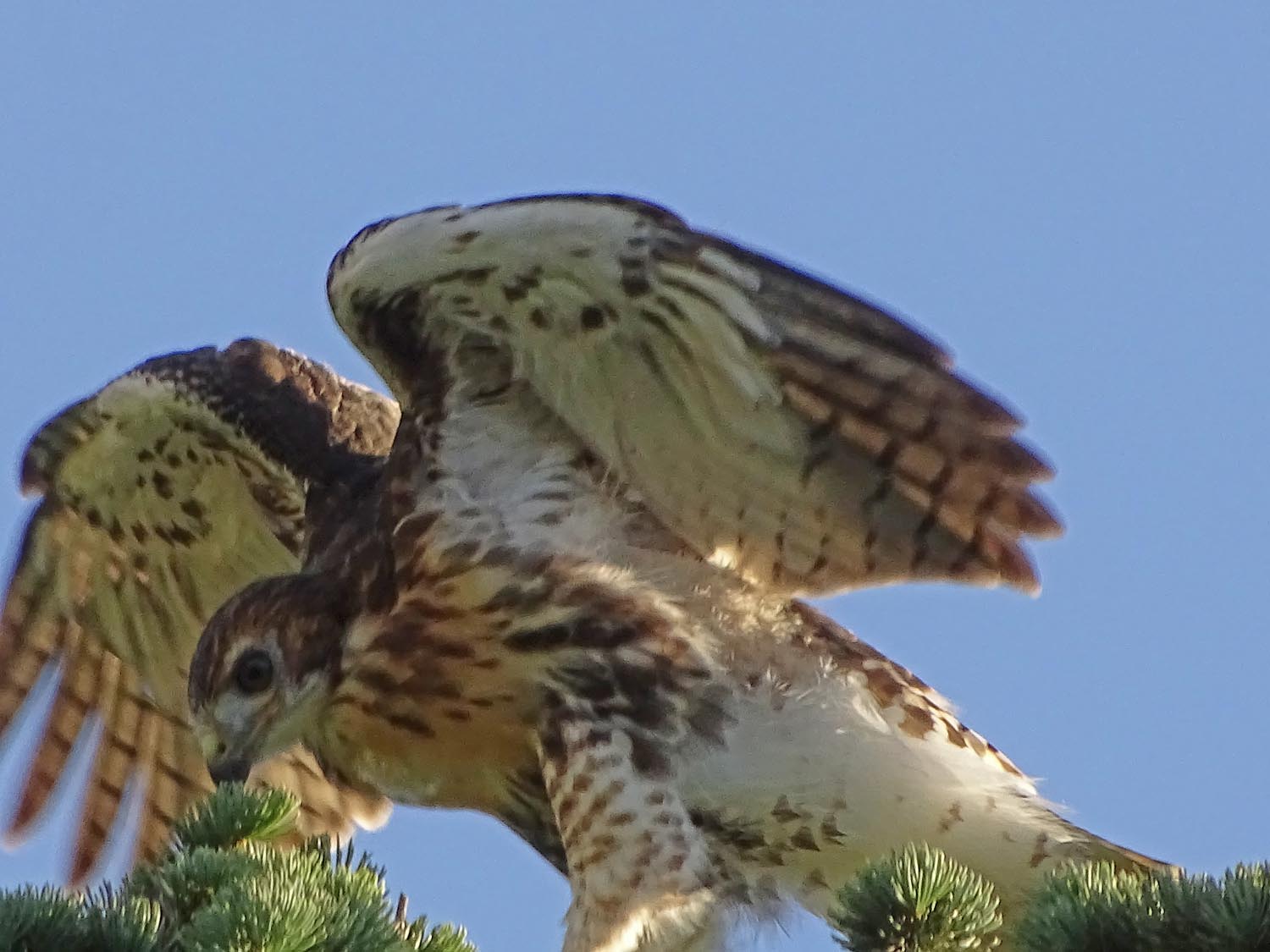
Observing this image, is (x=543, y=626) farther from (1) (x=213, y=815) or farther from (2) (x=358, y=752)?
(1) (x=213, y=815)

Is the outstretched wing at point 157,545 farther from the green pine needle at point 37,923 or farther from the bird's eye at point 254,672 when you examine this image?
the green pine needle at point 37,923

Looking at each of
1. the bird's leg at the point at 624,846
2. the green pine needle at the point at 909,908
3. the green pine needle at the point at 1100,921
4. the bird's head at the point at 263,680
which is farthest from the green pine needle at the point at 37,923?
the bird's head at the point at 263,680

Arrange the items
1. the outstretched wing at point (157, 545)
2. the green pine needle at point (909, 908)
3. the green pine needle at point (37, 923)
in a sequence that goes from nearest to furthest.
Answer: the green pine needle at point (37, 923) < the green pine needle at point (909, 908) < the outstretched wing at point (157, 545)

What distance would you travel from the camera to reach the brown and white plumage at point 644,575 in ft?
16.4

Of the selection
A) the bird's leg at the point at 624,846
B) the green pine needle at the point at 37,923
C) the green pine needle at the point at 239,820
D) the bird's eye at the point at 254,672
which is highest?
the bird's eye at the point at 254,672

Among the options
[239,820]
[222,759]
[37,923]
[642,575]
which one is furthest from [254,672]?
[37,923]

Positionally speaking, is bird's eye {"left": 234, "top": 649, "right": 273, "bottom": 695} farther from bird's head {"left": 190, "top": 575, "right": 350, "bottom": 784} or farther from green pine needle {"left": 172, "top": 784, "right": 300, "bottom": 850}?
green pine needle {"left": 172, "top": 784, "right": 300, "bottom": 850}

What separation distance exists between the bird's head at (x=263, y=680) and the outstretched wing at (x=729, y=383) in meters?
0.77

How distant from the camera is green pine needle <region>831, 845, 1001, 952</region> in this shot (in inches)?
120

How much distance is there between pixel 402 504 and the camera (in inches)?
216

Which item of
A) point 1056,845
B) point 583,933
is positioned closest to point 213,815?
point 583,933

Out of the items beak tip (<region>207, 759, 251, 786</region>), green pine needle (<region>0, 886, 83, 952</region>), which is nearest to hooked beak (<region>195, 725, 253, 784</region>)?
beak tip (<region>207, 759, 251, 786</region>)

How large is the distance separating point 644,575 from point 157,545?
2.01 m

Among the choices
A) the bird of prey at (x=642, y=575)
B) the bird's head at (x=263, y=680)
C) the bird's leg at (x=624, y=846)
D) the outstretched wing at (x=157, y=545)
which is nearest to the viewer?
the bird's leg at (x=624, y=846)
